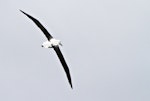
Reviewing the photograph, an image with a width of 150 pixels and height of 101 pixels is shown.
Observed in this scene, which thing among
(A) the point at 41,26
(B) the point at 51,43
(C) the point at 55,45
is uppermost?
(A) the point at 41,26

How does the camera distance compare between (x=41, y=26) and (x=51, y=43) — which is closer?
(x=41, y=26)

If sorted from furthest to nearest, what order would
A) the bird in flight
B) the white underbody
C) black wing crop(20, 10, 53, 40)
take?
1. the white underbody
2. the bird in flight
3. black wing crop(20, 10, 53, 40)

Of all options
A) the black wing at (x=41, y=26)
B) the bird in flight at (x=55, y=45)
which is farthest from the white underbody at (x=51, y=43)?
the black wing at (x=41, y=26)

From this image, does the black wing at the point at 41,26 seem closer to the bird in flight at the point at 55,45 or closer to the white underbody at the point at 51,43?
the bird in flight at the point at 55,45

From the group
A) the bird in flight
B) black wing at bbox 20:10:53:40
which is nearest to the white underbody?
the bird in flight

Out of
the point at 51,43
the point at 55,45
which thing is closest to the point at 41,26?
the point at 51,43

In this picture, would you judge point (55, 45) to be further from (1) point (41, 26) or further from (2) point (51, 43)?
(1) point (41, 26)

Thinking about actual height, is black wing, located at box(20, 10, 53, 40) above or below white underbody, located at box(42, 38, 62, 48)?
above

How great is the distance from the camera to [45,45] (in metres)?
44.1

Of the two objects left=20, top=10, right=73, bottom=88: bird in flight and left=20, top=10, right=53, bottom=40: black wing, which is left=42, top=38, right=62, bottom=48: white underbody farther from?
left=20, top=10, right=53, bottom=40: black wing

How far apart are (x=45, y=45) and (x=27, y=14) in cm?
649

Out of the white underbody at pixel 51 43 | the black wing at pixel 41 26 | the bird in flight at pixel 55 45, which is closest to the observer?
the black wing at pixel 41 26

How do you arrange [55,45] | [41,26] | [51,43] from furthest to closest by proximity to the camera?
[55,45]
[51,43]
[41,26]

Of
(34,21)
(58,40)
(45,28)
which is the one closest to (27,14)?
(34,21)
